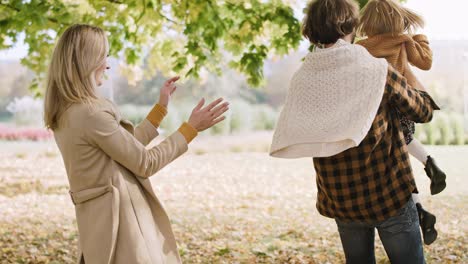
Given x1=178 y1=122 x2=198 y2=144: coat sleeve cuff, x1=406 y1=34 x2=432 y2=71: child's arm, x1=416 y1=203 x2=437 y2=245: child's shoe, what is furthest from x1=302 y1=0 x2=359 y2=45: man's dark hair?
x1=416 y1=203 x2=437 y2=245: child's shoe

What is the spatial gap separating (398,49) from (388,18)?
121 millimetres

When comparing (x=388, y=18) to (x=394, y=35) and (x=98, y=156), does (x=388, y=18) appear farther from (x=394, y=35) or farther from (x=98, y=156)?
(x=98, y=156)

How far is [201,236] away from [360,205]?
5.52m

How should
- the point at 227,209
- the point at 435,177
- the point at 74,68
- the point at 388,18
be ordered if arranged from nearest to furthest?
the point at 74,68 < the point at 388,18 < the point at 435,177 < the point at 227,209

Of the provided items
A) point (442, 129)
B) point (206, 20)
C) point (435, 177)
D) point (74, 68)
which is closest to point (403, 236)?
point (435, 177)

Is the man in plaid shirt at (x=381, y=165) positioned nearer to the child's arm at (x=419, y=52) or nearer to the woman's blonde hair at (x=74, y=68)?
the child's arm at (x=419, y=52)

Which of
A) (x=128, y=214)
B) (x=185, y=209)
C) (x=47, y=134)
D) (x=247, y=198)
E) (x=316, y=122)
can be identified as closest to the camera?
(x=316, y=122)

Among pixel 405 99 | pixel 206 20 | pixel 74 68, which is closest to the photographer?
pixel 405 99

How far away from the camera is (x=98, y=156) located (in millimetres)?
2289

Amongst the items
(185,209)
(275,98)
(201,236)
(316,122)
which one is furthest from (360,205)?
(275,98)

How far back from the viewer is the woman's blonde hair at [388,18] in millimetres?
2352

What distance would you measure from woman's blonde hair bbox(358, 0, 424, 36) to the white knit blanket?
0.31m

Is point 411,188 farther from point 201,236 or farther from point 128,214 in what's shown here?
point 201,236

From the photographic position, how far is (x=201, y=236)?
7.57 metres
